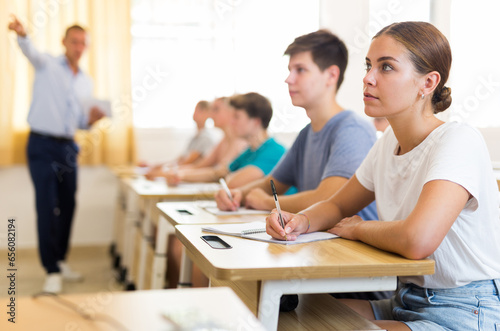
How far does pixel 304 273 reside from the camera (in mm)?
1183

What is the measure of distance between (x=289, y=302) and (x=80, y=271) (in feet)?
10.3

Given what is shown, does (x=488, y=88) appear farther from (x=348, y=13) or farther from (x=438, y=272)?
(x=438, y=272)

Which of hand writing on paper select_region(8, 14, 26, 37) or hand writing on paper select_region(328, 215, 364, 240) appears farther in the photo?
hand writing on paper select_region(8, 14, 26, 37)

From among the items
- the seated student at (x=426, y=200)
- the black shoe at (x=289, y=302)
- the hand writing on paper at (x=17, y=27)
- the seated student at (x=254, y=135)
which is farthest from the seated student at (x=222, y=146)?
the black shoe at (x=289, y=302)

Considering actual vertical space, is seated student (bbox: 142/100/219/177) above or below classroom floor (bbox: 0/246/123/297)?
above

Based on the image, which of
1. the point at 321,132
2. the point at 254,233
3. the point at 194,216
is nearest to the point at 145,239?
the point at 194,216

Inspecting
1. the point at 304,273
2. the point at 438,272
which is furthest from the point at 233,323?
the point at 438,272

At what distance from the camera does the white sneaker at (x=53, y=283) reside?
3.49m

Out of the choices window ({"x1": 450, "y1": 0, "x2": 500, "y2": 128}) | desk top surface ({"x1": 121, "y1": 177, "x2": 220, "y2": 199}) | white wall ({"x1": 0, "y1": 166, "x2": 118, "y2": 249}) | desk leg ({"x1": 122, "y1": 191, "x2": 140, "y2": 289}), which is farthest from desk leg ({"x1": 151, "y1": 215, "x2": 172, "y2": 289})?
white wall ({"x1": 0, "y1": 166, "x2": 118, "y2": 249})

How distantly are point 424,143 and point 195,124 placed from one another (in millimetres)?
3796

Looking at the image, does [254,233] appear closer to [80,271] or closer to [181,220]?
[181,220]

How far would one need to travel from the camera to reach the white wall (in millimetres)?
4941

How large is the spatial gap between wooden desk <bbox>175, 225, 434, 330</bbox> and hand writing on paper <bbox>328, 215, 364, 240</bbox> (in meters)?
0.15

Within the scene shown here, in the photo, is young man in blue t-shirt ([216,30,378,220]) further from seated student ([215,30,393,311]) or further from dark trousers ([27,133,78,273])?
dark trousers ([27,133,78,273])
